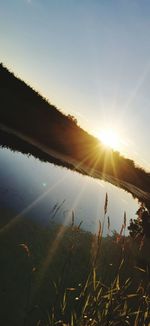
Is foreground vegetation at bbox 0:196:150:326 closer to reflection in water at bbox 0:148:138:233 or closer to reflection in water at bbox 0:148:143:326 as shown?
reflection in water at bbox 0:148:143:326

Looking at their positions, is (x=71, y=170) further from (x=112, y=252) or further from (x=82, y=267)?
(x=82, y=267)

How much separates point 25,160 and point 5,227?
568 centimetres

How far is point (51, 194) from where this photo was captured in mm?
10242

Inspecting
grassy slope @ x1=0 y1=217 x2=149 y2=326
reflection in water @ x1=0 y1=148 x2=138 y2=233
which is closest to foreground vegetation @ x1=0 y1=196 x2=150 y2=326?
grassy slope @ x1=0 y1=217 x2=149 y2=326

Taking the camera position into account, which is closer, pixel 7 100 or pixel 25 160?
pixel 25 160

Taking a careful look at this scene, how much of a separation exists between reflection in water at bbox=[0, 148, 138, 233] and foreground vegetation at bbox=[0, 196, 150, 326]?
619 millimetres

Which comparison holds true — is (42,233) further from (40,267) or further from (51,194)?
(51,194)

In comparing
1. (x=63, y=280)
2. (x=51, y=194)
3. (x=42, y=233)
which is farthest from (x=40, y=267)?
(x=51, y=194)

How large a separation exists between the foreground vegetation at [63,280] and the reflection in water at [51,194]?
619 mm

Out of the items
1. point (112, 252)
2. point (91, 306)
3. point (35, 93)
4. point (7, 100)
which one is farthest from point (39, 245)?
point (35, 93)

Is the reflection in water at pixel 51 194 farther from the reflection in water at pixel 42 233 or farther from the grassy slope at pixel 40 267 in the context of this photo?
the grassy slope at pixel 40 267

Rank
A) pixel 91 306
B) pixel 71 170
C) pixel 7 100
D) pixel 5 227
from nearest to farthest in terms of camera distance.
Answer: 1. pixel 91 306
2. pixel 5 227
3. pixel 71 170
4. pixel 7 100

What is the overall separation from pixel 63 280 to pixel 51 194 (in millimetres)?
4624

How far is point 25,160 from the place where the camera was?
1174 centimetres
